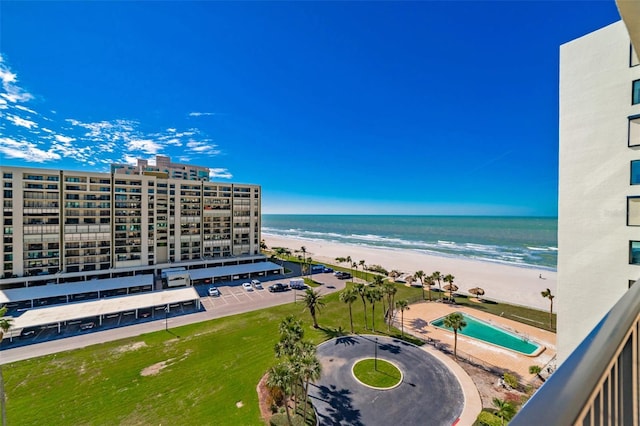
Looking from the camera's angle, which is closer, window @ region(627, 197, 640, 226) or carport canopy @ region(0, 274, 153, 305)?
window @ region(627, 197, 640, 226)

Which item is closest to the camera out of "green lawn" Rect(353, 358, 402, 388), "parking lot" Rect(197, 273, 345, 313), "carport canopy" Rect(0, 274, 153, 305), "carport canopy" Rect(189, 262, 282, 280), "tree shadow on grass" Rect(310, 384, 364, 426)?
"tree shadow on grass" Rect(310, 384, 364, 426)

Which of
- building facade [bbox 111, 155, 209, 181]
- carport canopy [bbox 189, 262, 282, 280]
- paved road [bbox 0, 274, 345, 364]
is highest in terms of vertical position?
building facade [bbox 111, 155, 209, 181]

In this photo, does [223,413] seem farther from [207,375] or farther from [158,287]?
[158,287]

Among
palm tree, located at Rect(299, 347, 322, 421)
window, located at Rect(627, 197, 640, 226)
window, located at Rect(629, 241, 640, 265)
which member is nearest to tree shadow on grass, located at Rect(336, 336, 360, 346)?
palm tree, located at Rect(299, 347, 322, 421)

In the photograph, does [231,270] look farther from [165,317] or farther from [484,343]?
[484,343]

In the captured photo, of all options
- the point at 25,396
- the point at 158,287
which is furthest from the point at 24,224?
the point at 25,396

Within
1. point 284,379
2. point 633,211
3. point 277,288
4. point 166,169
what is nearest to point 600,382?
point 633,211

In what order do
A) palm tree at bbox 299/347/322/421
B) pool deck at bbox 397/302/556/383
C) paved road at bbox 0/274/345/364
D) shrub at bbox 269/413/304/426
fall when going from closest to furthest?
palm tree at bbox 299/347/322/421 → shrub at bbox 269/413/304/426 → pool deck at bbox 397/302/556/383 → paved road at bbox 0/274/345/364

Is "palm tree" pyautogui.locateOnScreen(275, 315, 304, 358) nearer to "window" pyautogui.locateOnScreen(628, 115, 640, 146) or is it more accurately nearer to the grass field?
the grass field
